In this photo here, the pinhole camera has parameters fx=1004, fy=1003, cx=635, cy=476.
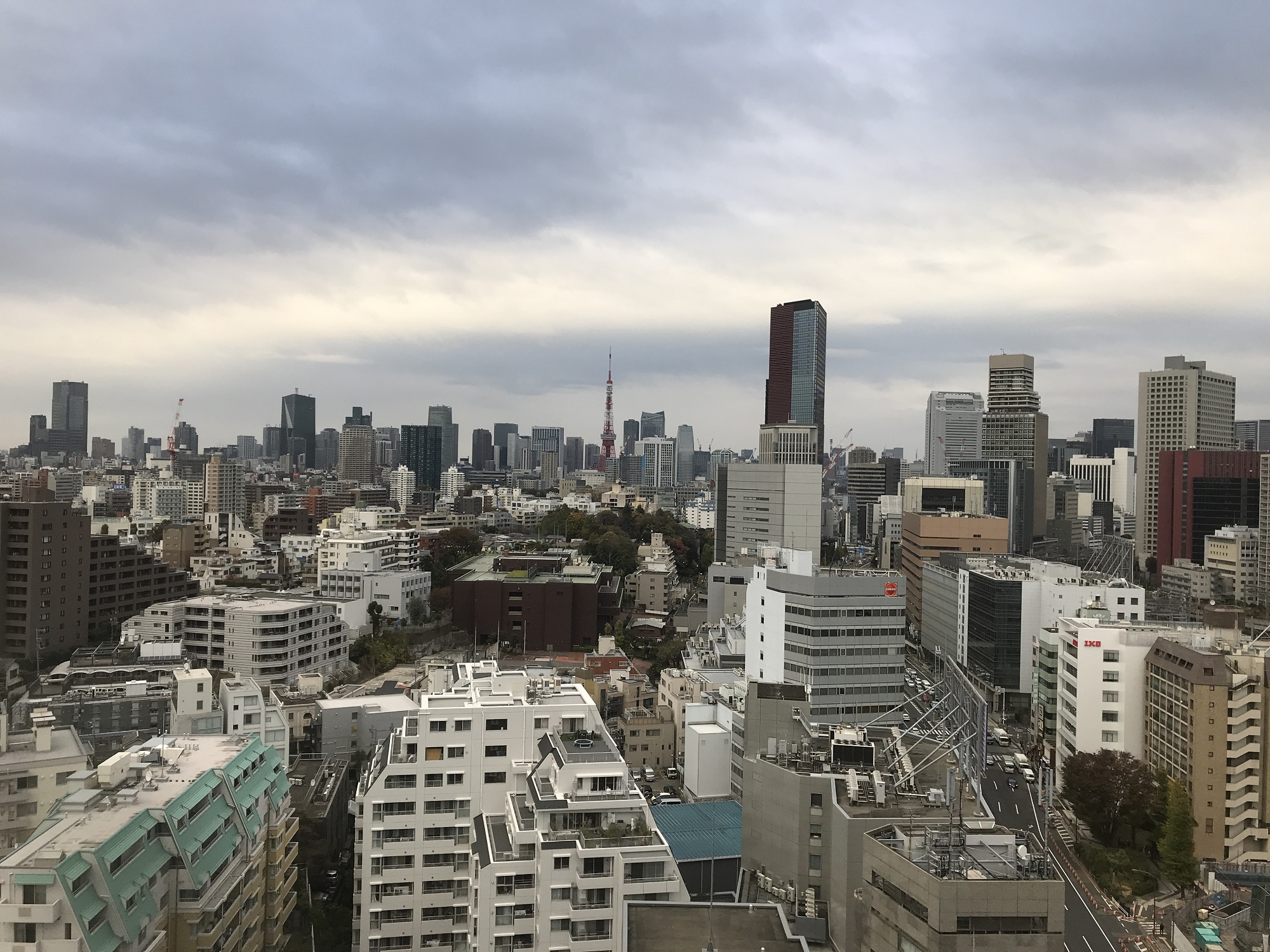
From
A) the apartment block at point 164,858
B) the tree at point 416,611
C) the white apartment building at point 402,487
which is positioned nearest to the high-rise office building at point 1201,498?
the tree at point 416,611

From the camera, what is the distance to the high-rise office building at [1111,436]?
102m

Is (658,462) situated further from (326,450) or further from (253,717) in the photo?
(253,717)

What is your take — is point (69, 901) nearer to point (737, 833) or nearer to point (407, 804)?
point (407, 804)

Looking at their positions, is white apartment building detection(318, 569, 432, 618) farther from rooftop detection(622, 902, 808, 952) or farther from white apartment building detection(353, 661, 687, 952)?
rooftop detection(622, 902, 808, 952)

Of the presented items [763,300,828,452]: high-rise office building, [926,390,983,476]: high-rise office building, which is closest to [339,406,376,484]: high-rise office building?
[763,300,828,452]: high-rise office building

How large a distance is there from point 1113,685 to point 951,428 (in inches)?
3144

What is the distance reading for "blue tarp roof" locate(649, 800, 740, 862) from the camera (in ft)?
39.8

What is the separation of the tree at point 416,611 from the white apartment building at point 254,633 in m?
5.05

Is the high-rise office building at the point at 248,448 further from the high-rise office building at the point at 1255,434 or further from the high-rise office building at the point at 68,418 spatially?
the high-rise office building at the point at 1255,434

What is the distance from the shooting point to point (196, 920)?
26.7ft

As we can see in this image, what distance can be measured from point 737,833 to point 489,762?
3.84 meters

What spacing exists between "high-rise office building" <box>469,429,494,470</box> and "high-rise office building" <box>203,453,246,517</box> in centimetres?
5727

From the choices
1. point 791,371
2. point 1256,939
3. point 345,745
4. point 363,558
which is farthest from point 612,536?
point 791,371

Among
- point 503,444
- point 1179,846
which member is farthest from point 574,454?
point 1179,846
